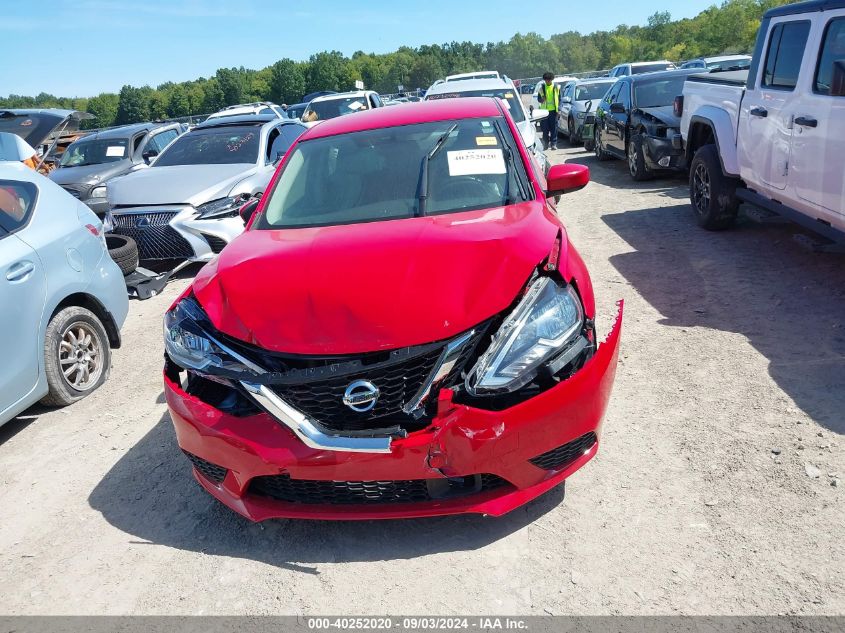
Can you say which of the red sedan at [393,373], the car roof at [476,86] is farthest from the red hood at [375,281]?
the car roof at [476,86]

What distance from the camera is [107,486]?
3.71 metres

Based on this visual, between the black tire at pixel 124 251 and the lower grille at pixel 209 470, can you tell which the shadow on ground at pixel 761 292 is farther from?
the black tire at pixel 124 251

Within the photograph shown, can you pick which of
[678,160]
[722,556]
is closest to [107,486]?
[722,556]

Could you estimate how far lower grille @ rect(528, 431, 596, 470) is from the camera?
2787 mm

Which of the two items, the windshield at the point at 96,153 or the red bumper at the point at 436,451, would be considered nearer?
the red bumper at the point at 436,451

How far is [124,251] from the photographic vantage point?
6.95 meters

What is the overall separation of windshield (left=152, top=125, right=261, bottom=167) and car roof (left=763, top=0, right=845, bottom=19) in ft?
19.1

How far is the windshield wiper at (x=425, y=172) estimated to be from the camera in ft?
12.5

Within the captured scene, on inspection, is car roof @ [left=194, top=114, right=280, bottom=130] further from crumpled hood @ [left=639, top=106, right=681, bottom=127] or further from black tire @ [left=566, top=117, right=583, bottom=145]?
black tire @ [left=566, top=117, right=583, bottom=145]

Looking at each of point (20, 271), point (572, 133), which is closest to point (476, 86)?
point (572, 133)

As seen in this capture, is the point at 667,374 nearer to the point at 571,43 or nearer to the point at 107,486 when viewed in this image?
the point at 107,486

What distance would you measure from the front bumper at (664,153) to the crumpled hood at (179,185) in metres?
5.91

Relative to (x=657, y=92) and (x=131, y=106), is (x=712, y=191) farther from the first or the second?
(x=131, y=106)

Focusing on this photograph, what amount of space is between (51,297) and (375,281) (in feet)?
8.92
